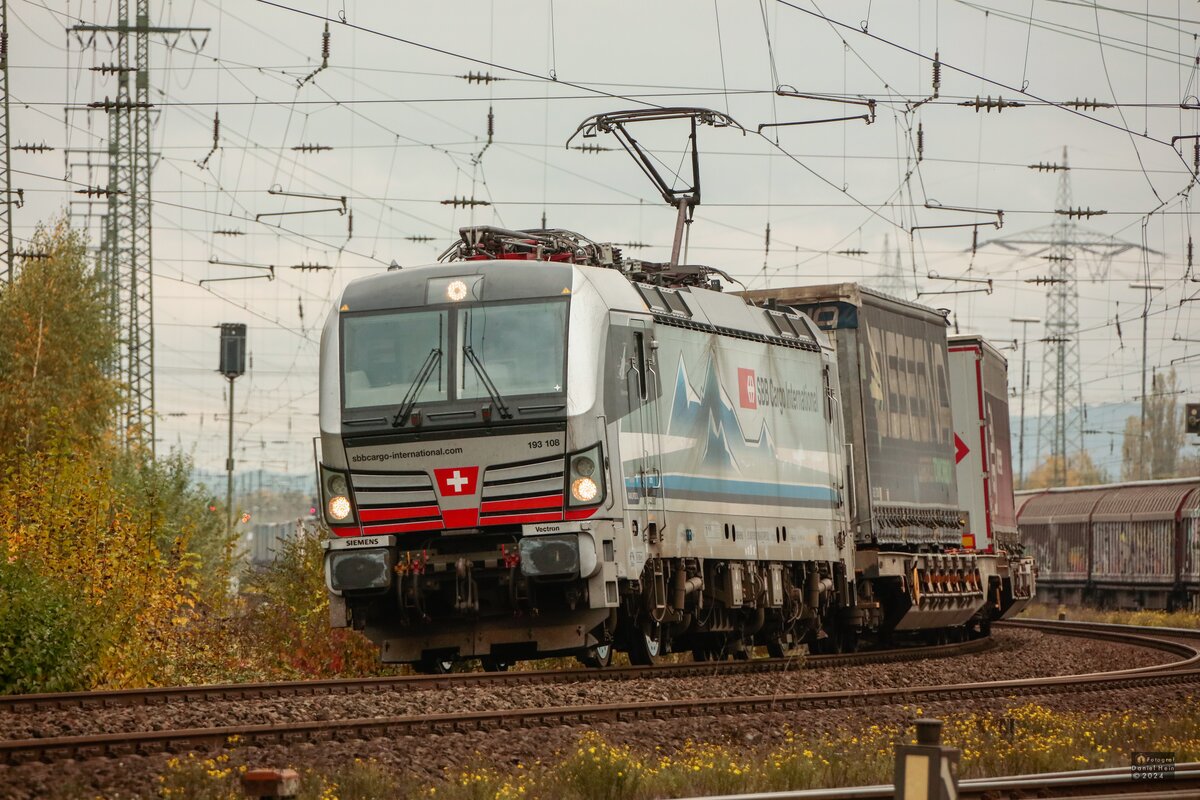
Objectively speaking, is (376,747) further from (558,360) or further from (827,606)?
(827,606)

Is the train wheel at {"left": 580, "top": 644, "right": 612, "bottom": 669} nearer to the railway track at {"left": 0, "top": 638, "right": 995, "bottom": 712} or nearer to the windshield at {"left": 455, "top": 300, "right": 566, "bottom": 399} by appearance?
the railway track at {"left": 0, "top": 638, "right": 995, "bottom": 712}

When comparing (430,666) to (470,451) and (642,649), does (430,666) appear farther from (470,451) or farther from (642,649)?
(470,451)

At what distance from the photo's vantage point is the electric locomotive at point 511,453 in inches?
627

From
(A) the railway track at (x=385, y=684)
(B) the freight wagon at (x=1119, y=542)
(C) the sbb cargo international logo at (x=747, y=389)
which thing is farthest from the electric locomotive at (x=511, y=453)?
(B) the freight wagon at (x=1119, y=542)

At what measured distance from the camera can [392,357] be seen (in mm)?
16375

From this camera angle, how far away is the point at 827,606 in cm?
2197

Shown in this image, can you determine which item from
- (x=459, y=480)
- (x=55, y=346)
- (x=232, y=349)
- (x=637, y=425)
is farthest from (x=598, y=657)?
(x=232, y=349)

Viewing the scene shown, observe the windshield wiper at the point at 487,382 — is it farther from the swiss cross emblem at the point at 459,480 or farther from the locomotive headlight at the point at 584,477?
the locomotive headlight at the point at 584,477

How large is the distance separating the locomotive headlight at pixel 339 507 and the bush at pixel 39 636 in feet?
8.53

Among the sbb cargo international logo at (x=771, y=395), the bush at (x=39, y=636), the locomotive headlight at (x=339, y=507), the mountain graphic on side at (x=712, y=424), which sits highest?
the sbb cargo international logo at (x=771, y=395)

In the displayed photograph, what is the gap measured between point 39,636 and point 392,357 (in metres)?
4.20

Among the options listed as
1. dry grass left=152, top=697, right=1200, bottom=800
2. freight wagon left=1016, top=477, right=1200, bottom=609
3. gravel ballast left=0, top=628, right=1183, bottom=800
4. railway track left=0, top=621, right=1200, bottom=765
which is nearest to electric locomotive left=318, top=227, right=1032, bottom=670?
railway track left=0, top=621, right=1200, bottom=765

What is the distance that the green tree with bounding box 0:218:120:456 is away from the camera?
35469 millimetres

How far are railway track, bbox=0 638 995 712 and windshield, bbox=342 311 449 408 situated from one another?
2733 millimetres
